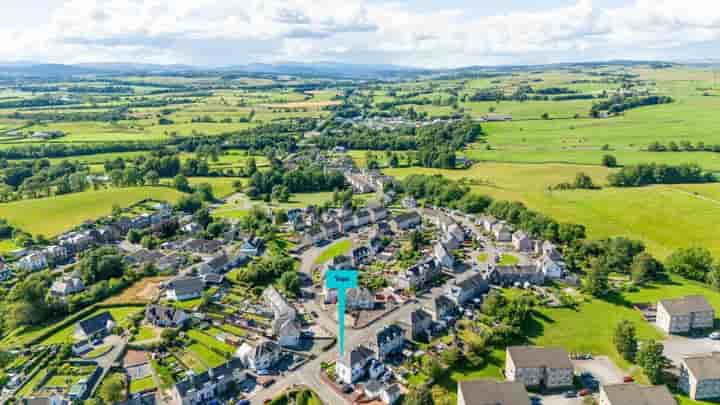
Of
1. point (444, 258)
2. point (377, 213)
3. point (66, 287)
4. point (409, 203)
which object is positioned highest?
point (409, 203)

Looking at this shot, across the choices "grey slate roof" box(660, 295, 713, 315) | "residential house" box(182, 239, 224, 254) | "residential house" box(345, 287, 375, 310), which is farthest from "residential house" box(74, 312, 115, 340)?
"grey slate roof" box(660, 295, 713, 315)

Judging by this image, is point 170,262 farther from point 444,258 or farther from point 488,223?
point 488,223

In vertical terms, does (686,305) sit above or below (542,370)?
above

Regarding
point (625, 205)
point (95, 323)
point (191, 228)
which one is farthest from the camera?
point (625, 205)

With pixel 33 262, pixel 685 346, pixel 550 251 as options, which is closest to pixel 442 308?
pixel 550 251

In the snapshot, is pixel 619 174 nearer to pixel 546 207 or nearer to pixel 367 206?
pixel 546 207

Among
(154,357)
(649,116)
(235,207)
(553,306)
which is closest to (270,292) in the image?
(154,357)

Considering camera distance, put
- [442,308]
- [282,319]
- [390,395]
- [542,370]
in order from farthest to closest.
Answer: [442,308] < [282,319] < [542,370] < [390,395]
